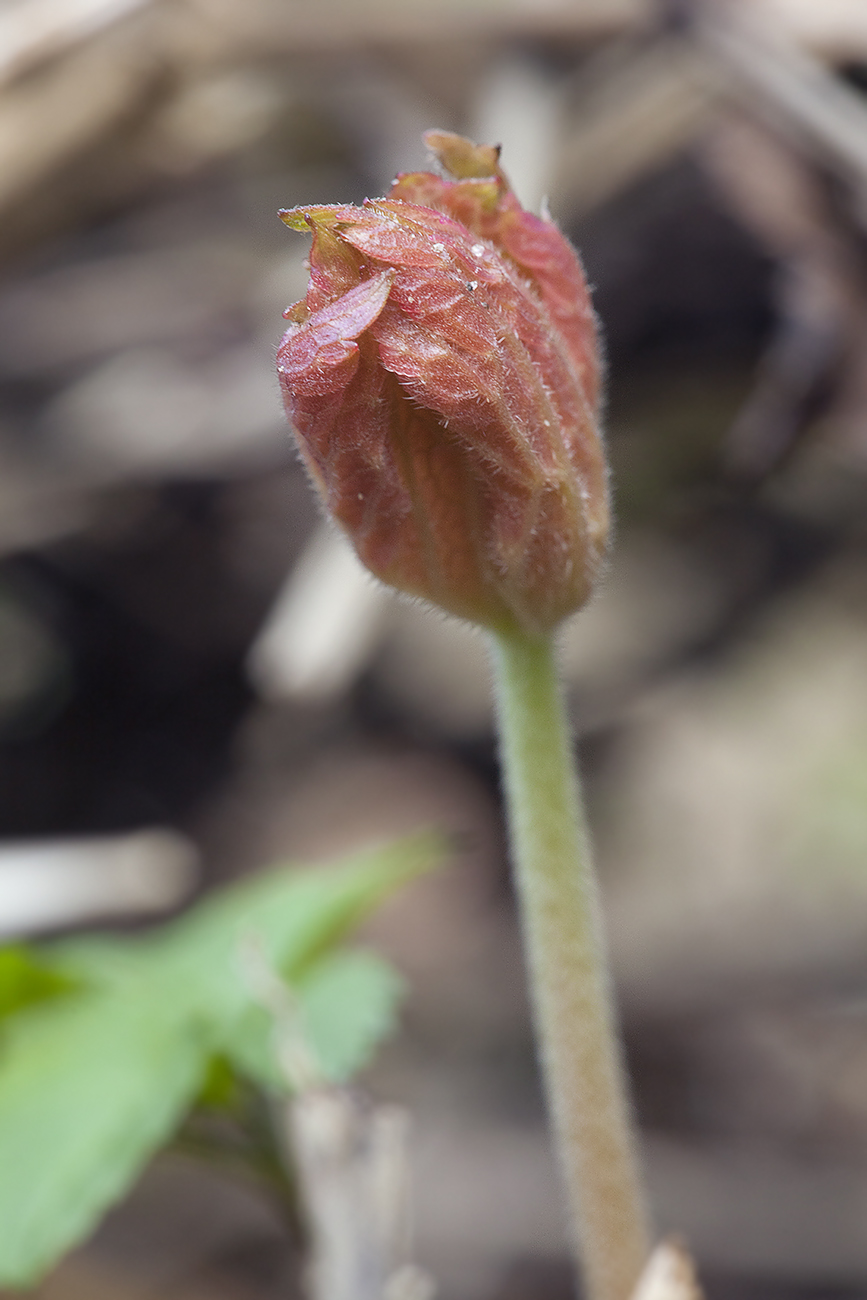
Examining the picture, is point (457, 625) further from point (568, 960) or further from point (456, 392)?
point (456, 392)

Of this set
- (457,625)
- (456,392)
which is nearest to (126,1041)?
(456,392)

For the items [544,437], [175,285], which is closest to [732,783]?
[175,285]

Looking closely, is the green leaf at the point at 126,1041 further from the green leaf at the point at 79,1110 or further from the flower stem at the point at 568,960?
the flower stem at the point at 568,960

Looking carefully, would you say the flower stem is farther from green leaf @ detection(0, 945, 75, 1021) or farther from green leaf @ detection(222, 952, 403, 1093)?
green leaf @ detection(0, 945, 75, 1021)

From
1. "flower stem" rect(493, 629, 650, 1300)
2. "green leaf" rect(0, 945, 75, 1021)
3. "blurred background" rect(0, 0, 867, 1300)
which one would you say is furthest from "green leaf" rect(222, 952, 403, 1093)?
"blurred background" rect(0, 0, 867, 1300)

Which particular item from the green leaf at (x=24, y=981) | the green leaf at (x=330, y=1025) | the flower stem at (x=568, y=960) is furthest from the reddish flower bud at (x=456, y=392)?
the green leaf at (x=24, y=981)

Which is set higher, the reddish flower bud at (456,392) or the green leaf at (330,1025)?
the reddish flower bud at (456,392)
